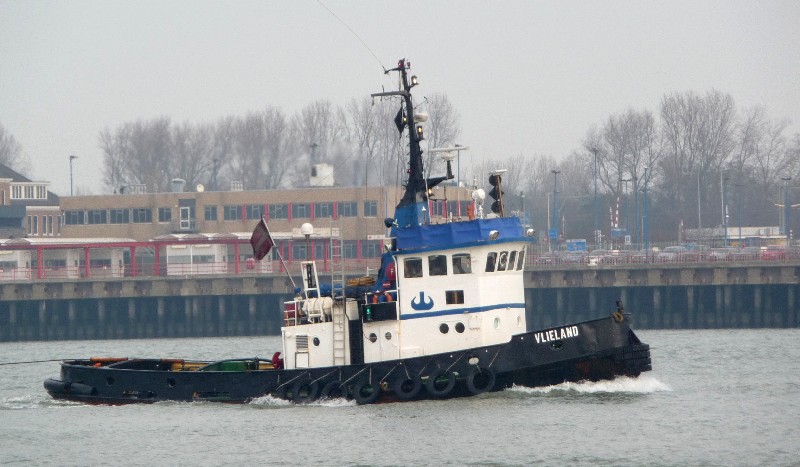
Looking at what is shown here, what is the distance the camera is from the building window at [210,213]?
9581 cm

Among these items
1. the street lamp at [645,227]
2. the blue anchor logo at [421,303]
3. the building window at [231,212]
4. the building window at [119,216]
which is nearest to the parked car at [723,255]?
the street lamp at [645,227]

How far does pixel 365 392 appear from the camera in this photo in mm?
36375

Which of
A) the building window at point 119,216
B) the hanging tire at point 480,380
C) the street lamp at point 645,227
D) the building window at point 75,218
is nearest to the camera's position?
the hanging tire at point 480,380

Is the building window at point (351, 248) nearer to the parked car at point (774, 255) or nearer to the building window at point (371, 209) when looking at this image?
the building window at point (371, 209)

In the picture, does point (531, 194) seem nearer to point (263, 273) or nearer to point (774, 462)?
point (263, 273)

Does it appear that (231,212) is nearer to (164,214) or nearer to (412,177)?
(164,214)

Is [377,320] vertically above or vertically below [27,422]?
above

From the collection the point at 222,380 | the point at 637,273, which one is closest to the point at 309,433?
the point at 222,380

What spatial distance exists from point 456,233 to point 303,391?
6.34m

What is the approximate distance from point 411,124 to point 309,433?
9174mm

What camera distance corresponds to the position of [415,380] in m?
35.7

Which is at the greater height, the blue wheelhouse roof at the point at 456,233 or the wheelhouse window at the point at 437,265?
the blue wheelhouse roof at the point at 456,233

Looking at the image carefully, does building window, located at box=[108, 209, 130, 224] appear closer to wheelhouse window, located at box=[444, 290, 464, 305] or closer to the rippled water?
the rippled water

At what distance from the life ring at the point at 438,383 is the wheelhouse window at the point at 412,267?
276cm
